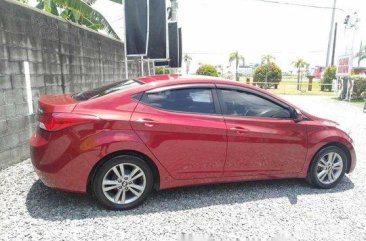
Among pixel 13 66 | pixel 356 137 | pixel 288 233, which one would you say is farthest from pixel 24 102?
pixel 356 137

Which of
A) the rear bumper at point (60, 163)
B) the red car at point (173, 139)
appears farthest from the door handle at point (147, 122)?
the rear bumper at point (60, 163)

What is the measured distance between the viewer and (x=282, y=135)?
4.00 metres

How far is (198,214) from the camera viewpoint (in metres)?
3.46

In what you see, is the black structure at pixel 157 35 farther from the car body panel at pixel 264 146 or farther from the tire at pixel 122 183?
the tire at pixel 122 183

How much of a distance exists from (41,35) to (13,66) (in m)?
0.99

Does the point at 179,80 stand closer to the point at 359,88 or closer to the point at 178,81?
the point at 178,81

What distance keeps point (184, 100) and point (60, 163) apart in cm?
151

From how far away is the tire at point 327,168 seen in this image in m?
4.27

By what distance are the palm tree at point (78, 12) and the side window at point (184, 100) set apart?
786 cm

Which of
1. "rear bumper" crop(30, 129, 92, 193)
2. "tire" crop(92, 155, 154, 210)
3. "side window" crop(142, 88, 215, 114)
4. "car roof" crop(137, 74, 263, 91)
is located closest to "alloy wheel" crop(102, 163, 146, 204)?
"tire" crop(92, 155, 154, 210)

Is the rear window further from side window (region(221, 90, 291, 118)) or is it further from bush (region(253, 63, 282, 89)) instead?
bush (region(253, 63, 282, 89))

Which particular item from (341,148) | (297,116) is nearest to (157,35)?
(297,116)

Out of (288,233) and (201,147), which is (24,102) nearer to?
(201,147)

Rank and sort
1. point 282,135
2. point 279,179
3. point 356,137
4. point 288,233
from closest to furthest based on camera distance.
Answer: point 288,233 → point 282,135 → point 279,179 → point 356,137
